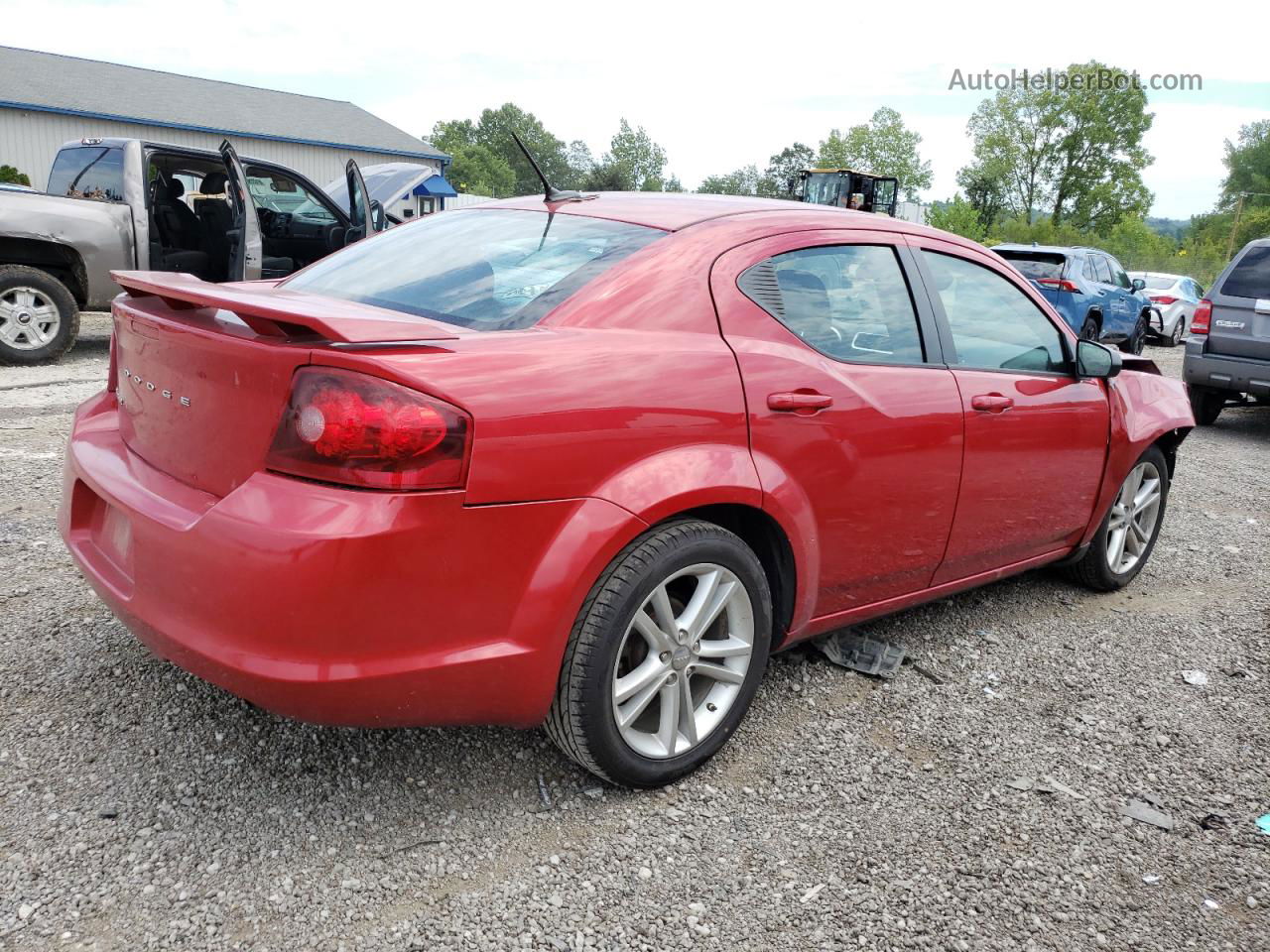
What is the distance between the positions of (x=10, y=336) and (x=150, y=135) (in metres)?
32.9

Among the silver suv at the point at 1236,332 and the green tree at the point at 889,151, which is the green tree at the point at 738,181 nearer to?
the green tree at the point at 889,151

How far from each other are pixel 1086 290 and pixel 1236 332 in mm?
5565

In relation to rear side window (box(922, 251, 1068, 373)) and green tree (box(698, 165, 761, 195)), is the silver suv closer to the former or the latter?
rear side window (box(922, 251, 1068, 373))

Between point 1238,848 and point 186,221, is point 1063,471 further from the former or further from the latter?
point 186,221

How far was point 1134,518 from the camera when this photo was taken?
14.8 feet

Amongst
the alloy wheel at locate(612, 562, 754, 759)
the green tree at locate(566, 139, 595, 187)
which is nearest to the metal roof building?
the alloy wheel at locate(612, 562, 754, 759)

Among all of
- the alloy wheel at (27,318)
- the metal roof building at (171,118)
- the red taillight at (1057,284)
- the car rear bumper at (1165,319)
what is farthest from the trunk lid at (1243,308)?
the metal roof building at (171,118)

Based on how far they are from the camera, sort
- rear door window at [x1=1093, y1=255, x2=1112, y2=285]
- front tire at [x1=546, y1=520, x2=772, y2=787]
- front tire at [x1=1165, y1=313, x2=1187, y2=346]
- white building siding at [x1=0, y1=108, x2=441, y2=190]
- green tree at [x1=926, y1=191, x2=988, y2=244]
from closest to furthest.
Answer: front tire at [x1=546, y1=520, x2=772, y2=787], rear door window at [x1=1093, y1=255, x2=1112, y2=285], front tire at [x1=1165, y1=313, x2=1187, y2=346], white building siding at [x1=0, y1=108, x2=441, y2=190], green tree at [x1=926, y1=191, x2=988, y2=244]

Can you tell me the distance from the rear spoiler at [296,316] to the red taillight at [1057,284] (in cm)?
1309

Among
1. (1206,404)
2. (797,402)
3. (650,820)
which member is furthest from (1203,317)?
(650,820)

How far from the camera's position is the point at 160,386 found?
247 centimetres

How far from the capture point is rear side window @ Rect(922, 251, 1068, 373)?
3459 millimetres

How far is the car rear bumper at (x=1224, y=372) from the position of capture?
8.68 metres

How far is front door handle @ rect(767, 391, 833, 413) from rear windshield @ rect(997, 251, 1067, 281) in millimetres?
12371
